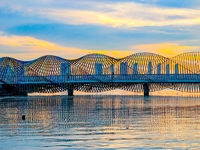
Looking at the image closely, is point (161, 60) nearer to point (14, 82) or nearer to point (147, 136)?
point (14, 82)

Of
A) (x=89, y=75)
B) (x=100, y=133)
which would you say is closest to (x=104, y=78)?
(x=89, y=75)

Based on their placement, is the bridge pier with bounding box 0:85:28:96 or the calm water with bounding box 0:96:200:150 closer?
the calm water with bounding box 0:96:200:150

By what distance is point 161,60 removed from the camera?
13500 cm

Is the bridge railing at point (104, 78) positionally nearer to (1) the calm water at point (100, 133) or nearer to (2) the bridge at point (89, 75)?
(2) the bridge at point (89, 75)

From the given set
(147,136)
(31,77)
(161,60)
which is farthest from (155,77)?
(147,136)

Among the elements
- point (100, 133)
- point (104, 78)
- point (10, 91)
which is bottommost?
point (100, 133)

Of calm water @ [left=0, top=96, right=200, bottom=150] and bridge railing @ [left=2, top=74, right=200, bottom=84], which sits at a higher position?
bridge railing @ [left=2, top=74, right=200, bottom=84]

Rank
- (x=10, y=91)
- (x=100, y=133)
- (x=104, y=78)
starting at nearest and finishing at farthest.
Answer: (x=100, y=133) → (x=104, y=78) → (x=10, y=91)

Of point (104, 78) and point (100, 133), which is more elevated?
point (104, 78)

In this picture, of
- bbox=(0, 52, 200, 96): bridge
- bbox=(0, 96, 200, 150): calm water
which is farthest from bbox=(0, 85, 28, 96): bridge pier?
bbox=(0, 96, 200, 150): calm water

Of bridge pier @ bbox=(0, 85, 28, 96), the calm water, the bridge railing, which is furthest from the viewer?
bridge pier @ bbox=(0, 85, 28, 96)

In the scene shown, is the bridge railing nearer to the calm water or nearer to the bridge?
the bridge

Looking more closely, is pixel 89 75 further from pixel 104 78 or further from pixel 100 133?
pixel 100 133

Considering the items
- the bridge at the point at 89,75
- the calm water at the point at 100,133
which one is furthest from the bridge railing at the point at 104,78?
the calm water at the point at 100,133
